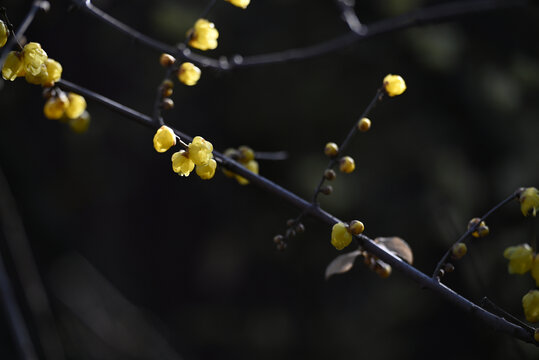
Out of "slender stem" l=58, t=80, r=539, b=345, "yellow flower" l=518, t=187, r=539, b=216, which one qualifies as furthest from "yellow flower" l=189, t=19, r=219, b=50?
"yellow flower" l=518, t=187, r=539, b=216

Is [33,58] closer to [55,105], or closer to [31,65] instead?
[31,65]

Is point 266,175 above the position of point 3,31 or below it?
above

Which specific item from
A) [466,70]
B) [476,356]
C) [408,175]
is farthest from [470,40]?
[476,356]

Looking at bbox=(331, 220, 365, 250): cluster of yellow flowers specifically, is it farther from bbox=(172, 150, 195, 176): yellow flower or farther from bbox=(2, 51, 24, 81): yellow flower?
bbox=(2, 51, 24, 81): yellow flower

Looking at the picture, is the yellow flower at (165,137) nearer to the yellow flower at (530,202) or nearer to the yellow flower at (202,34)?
the yellow flower at (202,34)

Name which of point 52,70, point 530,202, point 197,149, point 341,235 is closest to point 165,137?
point 197,149
